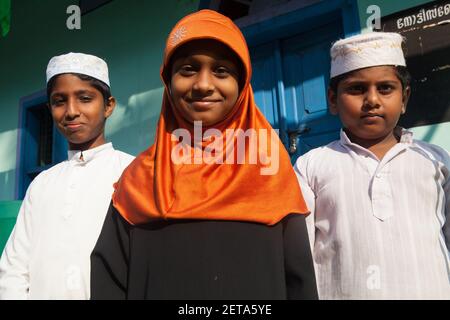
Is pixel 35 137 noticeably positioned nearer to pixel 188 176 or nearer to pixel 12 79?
pixel 12 79

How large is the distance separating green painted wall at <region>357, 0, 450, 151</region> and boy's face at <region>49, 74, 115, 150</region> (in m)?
1.70

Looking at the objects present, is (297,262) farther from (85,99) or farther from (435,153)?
(85,99)

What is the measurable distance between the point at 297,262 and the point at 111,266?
517 millimetres

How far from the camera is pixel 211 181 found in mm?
1121

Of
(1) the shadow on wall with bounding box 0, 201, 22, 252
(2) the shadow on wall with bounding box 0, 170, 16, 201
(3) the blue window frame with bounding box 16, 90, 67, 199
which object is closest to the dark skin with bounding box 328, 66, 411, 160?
(1) the shadow on wall with bounding box 0, 201, 22, 252

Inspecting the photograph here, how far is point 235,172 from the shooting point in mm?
1126

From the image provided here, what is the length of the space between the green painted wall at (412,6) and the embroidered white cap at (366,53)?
83 cm

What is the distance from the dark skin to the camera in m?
1.40

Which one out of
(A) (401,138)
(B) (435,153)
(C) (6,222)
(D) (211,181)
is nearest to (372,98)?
(A) (401,138)

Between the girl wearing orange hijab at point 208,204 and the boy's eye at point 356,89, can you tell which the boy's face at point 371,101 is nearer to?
the boy's eye at point 356,89

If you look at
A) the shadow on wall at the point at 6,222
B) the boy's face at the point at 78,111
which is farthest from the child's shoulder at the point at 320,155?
the shadow on wall at the point at 6,222

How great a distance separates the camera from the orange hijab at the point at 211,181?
3.53 feet

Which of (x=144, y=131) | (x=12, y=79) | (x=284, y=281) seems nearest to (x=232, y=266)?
(x=284, y=281)

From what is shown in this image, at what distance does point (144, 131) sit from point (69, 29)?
5.76ft
